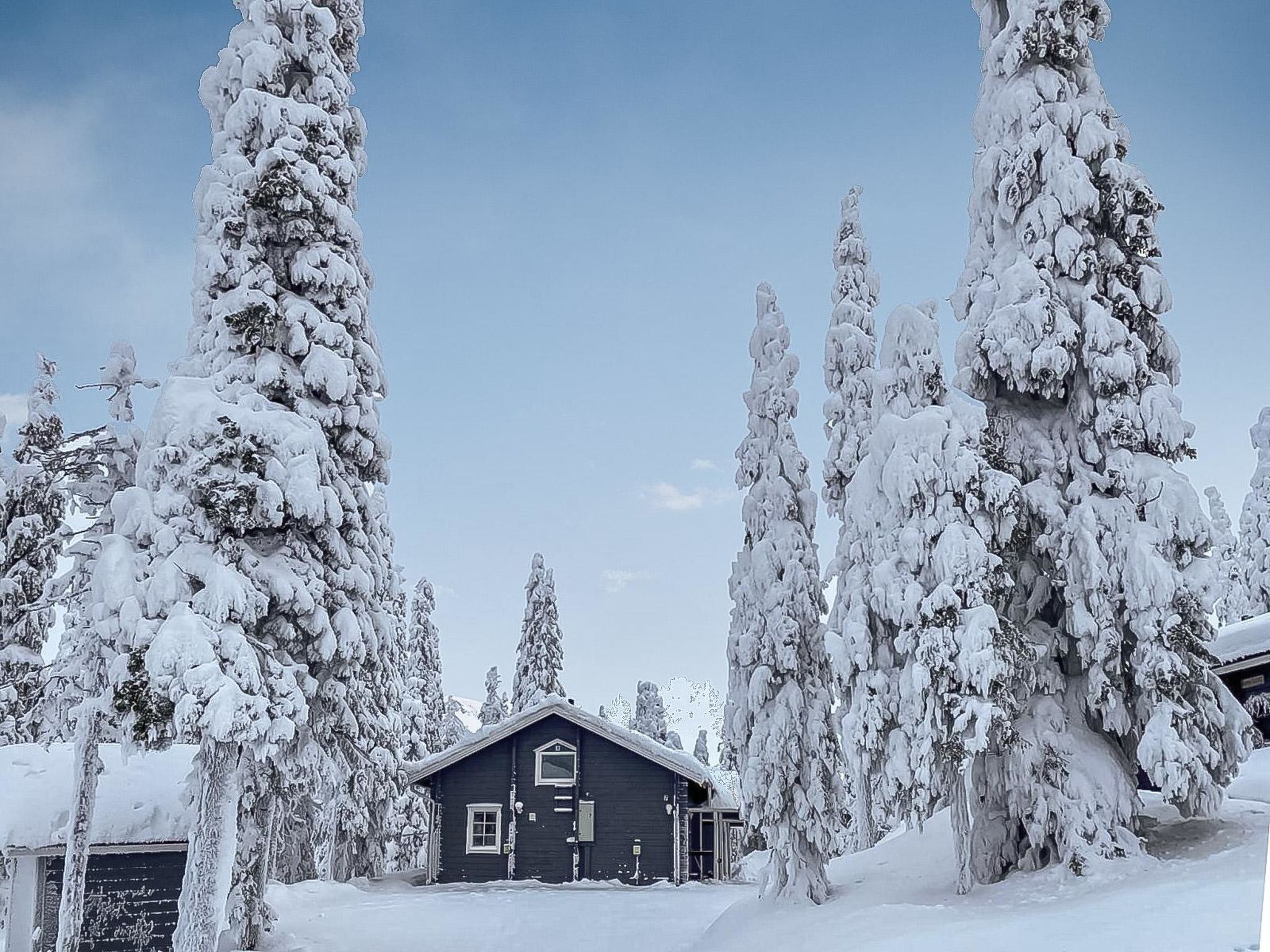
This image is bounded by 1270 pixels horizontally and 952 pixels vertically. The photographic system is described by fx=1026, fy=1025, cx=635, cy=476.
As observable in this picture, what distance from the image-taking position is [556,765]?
3484 cm

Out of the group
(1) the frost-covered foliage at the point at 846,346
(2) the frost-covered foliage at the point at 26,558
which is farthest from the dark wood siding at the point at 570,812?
(2) the frost-covered foliage at the point at 26,558

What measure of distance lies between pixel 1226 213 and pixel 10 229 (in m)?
9.79

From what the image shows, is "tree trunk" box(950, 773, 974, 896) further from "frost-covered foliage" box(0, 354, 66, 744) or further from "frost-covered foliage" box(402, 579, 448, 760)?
"frost-covered foliage" box(402, 579, 448, 760)

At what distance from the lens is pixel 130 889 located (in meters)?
17.4

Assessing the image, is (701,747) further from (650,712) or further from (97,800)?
(97,800)

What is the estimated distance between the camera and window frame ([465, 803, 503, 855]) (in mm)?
34125

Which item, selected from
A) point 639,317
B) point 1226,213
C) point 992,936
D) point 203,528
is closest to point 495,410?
point 639,317

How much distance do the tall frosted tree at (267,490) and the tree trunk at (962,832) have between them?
9.10m

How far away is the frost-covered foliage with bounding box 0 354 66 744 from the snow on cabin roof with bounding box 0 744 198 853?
5.38 meters

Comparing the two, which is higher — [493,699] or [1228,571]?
[1228,571]

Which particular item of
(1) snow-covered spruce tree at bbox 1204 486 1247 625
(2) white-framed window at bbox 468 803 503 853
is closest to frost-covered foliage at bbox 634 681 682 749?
(2) white-framed window at bbox 468 803 503 853

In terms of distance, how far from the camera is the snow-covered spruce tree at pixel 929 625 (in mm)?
13336

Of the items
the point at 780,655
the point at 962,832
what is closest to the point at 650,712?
the point at 780,655

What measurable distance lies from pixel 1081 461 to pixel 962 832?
18.3 feet
